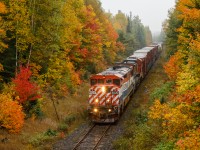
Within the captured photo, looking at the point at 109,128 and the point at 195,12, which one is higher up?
the point at 195,12

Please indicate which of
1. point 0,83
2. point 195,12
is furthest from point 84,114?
point 195,12

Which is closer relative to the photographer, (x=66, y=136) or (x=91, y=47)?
(x=66, y=136)

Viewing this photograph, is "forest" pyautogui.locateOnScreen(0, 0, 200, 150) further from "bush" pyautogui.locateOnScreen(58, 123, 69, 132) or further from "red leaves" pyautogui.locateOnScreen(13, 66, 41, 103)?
"bush" pyautogui.locateOnScreen(58, 123, 69, 132)

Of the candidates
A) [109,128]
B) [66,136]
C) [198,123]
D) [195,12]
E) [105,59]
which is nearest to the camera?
[198,123]

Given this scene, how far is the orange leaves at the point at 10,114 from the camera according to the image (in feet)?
60.7

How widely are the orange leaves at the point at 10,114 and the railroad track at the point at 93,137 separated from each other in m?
4.28

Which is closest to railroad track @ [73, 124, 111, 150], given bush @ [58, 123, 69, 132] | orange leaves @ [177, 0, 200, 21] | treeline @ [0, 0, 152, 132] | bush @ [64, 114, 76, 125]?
bush @ [58, 123, 69, 132]

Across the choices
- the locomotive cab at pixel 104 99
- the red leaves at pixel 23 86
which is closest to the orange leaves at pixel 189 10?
the locomotive cab at pixel 104 99

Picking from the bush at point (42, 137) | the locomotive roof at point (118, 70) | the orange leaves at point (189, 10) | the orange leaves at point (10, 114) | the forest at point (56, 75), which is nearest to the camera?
the forest at point (56, 75)

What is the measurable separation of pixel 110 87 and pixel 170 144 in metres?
11.9

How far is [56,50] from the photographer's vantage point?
29438 millimetres

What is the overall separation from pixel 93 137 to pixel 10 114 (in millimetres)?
6421

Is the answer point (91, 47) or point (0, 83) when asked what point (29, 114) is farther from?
point (91, 47)

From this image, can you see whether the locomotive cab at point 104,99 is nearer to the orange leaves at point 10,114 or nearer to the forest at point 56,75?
the forest at point 56,75
